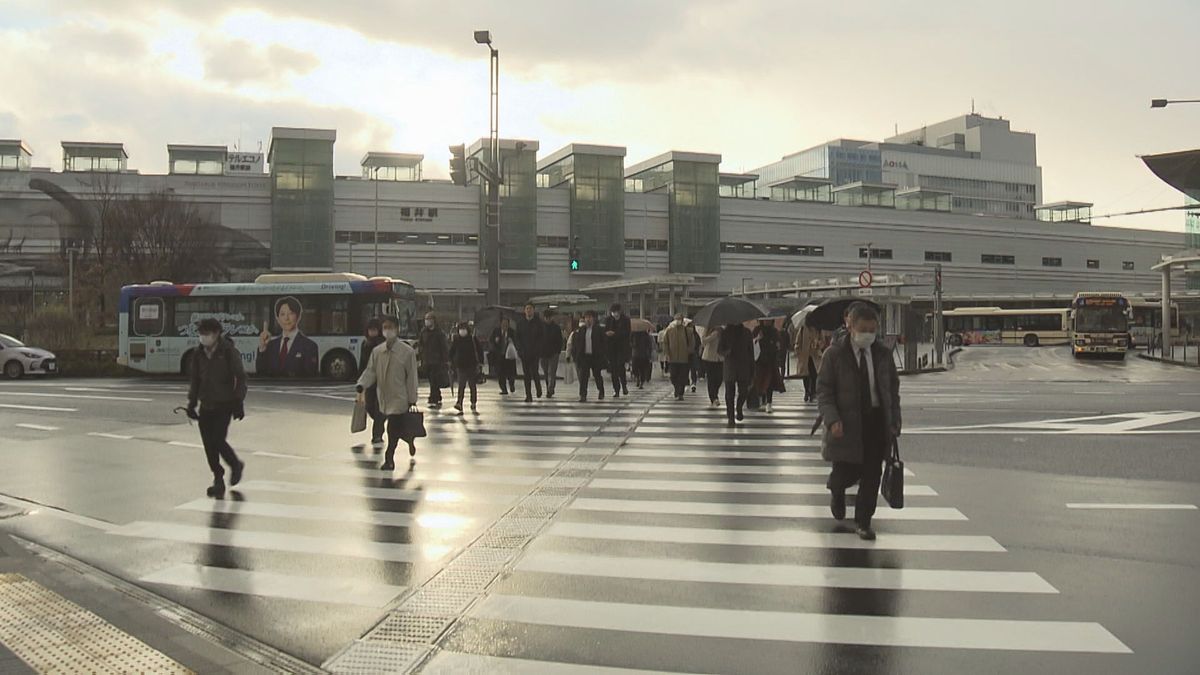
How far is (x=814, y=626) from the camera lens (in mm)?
4938

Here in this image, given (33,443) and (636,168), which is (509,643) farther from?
(636,168)

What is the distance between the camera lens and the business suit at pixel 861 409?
6723mm

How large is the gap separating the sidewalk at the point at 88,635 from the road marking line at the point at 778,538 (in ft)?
9.90

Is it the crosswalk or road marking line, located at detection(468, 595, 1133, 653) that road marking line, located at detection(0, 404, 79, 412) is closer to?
the crosswalk

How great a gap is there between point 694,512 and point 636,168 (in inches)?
2938

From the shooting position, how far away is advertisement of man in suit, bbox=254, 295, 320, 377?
2578 centimetres

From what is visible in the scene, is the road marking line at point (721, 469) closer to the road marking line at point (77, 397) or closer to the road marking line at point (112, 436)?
the road marking line at point (112, 436)

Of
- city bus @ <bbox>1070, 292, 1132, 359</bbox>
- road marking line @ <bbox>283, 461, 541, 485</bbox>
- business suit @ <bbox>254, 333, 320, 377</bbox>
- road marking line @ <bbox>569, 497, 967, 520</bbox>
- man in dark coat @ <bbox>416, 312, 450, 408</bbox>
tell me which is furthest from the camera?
city bus @ <bbox>1070, 292, 1132, 359</bbox>

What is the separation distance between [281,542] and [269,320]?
20.4m

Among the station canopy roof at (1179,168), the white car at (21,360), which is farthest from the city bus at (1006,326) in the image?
the white car at (21,360)

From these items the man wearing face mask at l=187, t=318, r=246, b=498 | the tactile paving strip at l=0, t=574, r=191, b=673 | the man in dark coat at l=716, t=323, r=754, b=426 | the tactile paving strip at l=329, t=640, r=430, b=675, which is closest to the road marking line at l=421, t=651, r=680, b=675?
the tactile paving strip at l=329, t=640, r=430, b=675

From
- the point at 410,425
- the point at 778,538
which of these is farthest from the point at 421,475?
the point at 778,538

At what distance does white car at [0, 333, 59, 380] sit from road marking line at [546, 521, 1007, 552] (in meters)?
26.5

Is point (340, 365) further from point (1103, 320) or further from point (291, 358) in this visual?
point (1103, 320)
